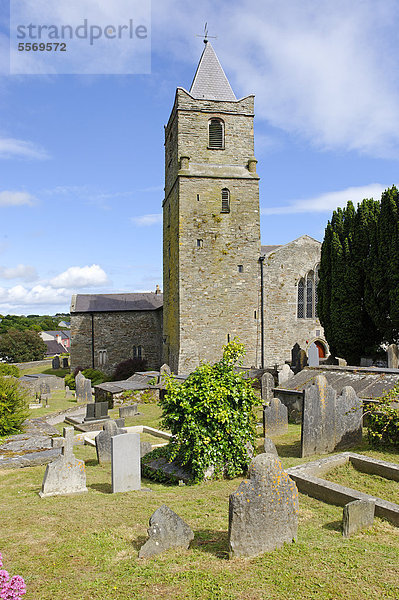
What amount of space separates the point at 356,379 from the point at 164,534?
30.0 feet

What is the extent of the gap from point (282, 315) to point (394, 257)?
8.69 meters

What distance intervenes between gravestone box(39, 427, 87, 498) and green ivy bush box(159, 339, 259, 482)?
1.58m

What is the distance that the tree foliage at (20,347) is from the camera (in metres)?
52.7

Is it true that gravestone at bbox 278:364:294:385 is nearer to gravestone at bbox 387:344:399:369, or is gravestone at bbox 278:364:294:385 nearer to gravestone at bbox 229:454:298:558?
gravestone at bbox 387:344:399:369

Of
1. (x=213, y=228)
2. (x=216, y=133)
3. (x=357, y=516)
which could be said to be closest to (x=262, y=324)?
(x=213, y=228)

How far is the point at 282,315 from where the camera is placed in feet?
82.3

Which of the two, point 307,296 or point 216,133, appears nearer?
point 216,133

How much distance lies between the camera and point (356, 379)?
12.2m

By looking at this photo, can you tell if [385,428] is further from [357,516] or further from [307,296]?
[307,296]

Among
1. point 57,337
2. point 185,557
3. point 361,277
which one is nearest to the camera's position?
point 185,557

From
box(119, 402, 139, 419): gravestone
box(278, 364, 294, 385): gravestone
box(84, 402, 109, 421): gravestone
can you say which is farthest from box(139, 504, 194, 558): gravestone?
box(278, 364, 294, 385): gravestone

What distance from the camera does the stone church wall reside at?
103ft

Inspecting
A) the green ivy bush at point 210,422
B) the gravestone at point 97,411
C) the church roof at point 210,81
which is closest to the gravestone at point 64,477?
the green ivy bush at point 210,422

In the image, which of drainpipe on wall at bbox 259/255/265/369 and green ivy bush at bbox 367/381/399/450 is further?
drainpipe on wall at bbox 259/255/265/369
